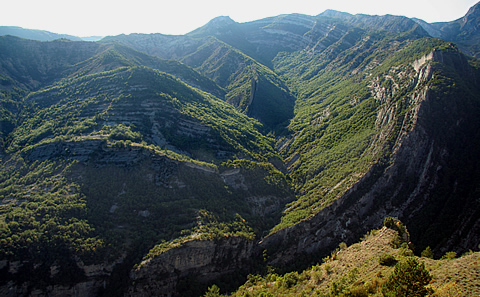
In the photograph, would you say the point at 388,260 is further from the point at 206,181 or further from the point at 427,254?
the point at 206,181

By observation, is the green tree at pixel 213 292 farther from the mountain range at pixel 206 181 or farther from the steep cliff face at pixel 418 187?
the steep cliff face at pixel 418 187

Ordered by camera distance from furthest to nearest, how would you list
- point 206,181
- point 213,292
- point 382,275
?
point 206,181 → point 213,292 → point 382,275

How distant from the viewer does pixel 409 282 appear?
86.6ft

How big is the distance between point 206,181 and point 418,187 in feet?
191

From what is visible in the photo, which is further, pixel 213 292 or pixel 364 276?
pixel 213 292

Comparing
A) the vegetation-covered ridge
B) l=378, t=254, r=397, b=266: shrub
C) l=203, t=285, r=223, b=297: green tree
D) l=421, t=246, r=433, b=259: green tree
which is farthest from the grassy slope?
l=421, t=246, r=433, b=259: green tree

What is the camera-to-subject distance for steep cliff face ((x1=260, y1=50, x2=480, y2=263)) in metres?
57.8

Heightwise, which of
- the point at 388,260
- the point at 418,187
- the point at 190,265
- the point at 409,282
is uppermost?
the point at 409,282

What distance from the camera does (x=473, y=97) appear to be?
75750 millimetres

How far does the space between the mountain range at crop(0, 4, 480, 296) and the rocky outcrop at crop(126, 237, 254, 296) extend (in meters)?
0.27

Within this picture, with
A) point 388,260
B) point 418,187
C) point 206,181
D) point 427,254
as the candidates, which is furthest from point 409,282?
point 206,181

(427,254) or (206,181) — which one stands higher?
(427,254)

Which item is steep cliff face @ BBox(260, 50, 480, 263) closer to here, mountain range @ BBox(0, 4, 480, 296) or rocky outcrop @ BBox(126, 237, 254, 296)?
mountain range @ BBox(0, 4, 480, 296)

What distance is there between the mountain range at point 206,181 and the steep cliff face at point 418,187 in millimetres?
336
